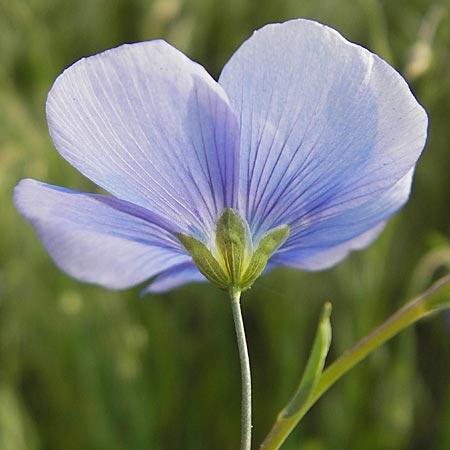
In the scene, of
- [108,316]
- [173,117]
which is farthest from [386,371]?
[173,117]

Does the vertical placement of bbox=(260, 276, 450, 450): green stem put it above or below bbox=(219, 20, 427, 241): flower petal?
below

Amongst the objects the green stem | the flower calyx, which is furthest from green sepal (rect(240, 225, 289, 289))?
the green stem

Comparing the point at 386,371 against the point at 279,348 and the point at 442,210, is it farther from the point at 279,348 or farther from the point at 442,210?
the point at 442,210

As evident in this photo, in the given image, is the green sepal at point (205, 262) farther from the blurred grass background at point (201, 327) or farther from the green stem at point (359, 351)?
the blurred grass background at point (201, 327)

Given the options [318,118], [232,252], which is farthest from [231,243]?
[318,118]

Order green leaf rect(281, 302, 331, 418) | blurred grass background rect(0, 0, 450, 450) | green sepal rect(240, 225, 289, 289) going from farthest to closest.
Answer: blurred grass background rect(0, 0, 450, 450) < green sepal rect(240, 225, 289, 289) < green leaf rect(281, 302, 331, 418)

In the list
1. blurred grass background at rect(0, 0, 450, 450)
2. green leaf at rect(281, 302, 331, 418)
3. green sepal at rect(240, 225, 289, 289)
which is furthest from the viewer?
blurred grass background at rect(0, 0, 450, 450)

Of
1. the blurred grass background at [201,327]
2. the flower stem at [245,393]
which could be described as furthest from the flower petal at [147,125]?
the blurred grass background at [201,327]

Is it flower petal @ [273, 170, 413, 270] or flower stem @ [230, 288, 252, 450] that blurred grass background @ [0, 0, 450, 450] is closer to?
flower petal @ [273, 170, 413, 270]
